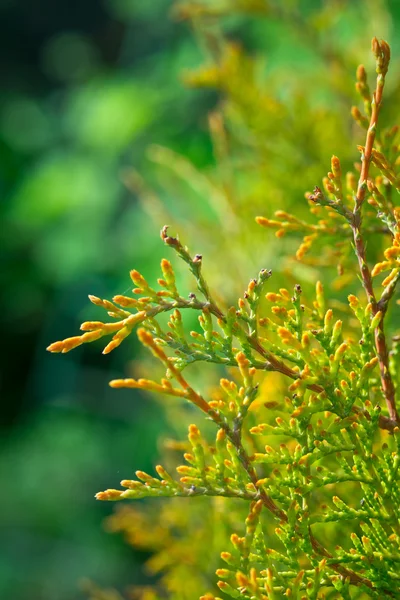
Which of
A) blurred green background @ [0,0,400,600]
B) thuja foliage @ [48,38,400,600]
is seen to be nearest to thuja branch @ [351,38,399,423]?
thuja foliage @ [48,38,400,600]

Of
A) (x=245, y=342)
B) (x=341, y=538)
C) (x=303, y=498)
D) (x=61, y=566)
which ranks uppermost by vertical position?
(x=245, y=342)

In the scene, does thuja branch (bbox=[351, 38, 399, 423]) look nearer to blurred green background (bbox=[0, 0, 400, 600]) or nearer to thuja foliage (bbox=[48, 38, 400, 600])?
thuja foliage (bbox=[48, 38, 400, 600])

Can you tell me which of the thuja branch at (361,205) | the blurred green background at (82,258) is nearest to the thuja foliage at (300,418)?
the thuja branch at (361,205)

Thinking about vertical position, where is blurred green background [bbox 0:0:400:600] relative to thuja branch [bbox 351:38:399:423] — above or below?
below

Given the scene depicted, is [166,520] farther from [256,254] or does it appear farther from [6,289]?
[6,289]

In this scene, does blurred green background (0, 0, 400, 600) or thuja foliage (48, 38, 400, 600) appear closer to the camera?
thuja foliage (48, 38, 400, 600)

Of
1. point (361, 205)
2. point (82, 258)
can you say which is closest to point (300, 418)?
point (361, 205)

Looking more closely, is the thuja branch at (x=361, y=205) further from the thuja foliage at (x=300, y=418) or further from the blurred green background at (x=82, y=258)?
the blurred green background at (x=82, y=258)

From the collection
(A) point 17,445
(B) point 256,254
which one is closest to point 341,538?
(B) point 256,254
